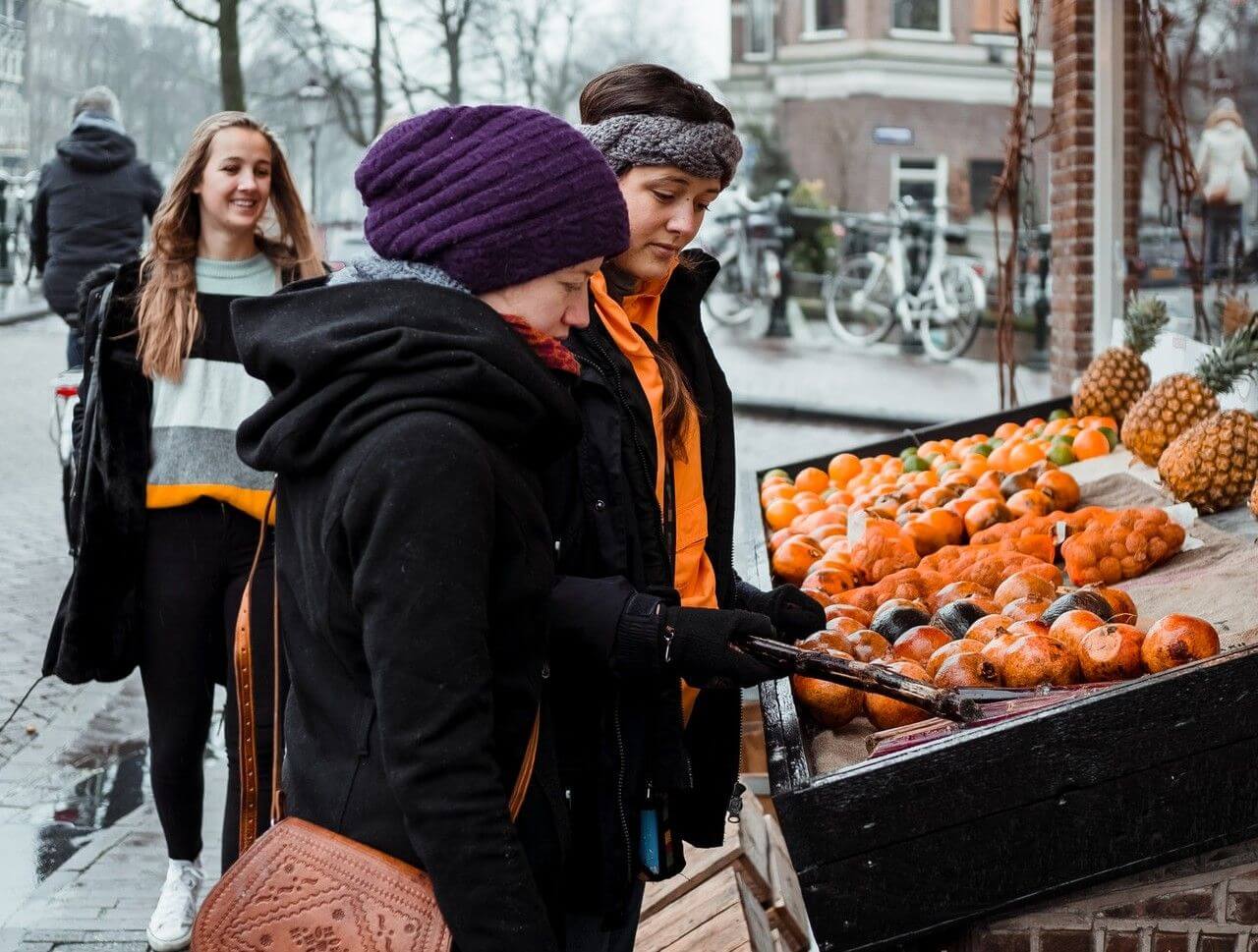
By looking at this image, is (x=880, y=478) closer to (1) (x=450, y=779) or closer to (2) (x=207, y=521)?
(2) (x=207, y=521)

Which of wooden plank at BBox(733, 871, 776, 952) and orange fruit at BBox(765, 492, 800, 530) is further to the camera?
orange fruit at BBox(765, 492, 800, 530)

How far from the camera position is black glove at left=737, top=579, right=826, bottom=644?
2531 millimetres

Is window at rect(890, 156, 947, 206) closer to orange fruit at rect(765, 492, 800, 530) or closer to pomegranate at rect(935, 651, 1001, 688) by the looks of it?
orange fruit at rect(765, 492, 800, 530)

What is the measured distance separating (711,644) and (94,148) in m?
7.53

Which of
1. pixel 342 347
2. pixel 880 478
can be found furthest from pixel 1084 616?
pixel 880 478

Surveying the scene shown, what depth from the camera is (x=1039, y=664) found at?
9.13 feet

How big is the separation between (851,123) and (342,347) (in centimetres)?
Answer: 2740

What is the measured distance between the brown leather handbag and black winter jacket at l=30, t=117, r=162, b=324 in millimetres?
7374

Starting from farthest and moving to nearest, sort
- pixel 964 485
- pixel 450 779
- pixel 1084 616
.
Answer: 1. pixel 964 485
2. pixel 1084 616
3. pixel 450 779

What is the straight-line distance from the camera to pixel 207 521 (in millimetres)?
3572

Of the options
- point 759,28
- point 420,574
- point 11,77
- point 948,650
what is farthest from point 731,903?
point 11,77

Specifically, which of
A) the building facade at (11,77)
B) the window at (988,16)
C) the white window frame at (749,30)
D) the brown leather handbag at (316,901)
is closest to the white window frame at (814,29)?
the white window frame at (749,30)

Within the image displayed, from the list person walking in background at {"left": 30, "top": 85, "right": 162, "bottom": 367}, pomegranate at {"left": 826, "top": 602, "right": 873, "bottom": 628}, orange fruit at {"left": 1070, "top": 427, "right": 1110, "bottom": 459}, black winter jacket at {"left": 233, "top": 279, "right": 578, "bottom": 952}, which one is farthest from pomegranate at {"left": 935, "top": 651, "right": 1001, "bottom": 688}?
person walking in background at {"left": 30, "top": 85, "right": 162, "bottom": 367}

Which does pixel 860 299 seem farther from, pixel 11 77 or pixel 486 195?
pixel 11 77
